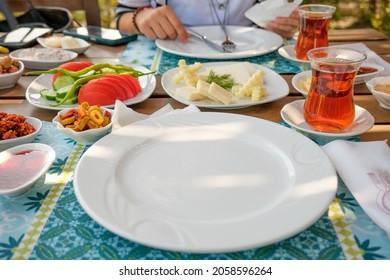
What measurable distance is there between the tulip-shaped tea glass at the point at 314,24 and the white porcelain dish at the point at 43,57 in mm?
661

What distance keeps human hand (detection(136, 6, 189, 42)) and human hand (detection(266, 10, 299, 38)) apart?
0.31m

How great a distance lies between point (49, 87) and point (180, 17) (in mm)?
835

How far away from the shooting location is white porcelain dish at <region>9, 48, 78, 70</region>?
1310mm

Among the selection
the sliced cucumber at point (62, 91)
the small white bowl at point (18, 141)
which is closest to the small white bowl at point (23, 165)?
the small white bowl at point (18, 141)

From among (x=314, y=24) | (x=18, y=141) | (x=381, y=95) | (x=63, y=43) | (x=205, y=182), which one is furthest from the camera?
(x=63, y=43)

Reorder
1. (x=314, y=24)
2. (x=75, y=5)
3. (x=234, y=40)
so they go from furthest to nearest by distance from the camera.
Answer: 1. (x=75, y=5)
2. (x=234, y=40)
3. (x=314, y=24)

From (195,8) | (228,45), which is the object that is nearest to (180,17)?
(195,8)

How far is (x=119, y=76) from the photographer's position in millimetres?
1064

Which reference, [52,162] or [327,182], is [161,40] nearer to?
[52,162]

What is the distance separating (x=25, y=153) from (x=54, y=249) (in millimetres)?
245

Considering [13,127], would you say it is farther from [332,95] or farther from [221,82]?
[332,95]

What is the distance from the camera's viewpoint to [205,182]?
705 millimetres

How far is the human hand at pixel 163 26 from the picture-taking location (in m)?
1.51
